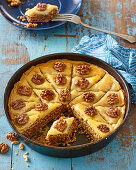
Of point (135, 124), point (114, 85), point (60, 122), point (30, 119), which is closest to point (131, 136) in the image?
point (135, 124)

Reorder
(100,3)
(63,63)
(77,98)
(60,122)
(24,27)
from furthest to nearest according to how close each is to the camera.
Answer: (100,3) → (24,27) → (63,63) → (77,98) → (60,122)

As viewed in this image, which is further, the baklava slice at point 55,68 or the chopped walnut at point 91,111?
the baklava slice at point 55,68

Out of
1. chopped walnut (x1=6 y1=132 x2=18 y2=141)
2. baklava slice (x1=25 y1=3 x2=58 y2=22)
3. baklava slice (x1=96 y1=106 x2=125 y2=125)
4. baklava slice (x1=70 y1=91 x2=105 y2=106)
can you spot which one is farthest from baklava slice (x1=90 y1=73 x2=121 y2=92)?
baklava slice (x1=25 y1=3 x2=58 y2=22)

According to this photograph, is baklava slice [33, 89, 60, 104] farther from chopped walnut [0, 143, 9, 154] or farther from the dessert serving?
chopped walnut [0, 143, 9, 154]

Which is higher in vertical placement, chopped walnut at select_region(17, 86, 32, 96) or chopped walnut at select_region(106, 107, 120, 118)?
chopped walnut at select_region(17, 86, 32, 96)

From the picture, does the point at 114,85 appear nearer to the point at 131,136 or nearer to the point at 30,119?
the point at 131,136

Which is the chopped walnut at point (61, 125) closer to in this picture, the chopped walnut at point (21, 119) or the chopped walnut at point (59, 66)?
the chopped walnut at point (21, 119)

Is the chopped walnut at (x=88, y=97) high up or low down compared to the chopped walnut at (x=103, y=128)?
up

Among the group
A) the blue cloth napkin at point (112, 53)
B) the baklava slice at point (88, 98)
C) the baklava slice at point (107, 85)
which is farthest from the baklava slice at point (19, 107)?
the blue cloth napkin at point (112, 53)
